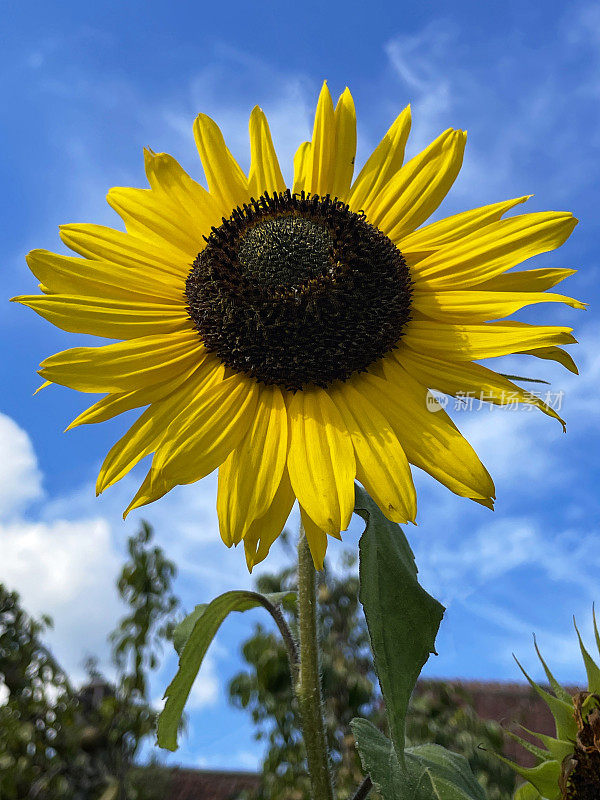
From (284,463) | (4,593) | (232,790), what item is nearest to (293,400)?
(284,463)

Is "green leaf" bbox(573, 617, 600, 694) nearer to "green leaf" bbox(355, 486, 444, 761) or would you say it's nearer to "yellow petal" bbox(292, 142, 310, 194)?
"green leaf" bbox(355, 486, 444, 761)

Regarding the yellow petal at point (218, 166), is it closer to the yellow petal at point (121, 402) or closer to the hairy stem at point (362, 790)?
the yellow petal at point (121, 402)

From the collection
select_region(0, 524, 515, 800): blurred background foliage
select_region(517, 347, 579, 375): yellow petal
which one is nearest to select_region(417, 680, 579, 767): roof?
select_region(0, 524, 515, 800): blurred background foliage

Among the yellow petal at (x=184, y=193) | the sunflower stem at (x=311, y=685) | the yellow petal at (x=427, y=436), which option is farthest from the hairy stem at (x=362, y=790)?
the yellow petal at (x=184, y=193)

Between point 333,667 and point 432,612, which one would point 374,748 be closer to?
point 432,612

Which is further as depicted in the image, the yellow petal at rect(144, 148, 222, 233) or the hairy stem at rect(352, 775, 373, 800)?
the yellow petal at rect(144, 148, 222, 233)

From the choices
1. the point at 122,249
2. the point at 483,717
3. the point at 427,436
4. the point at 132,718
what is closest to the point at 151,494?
the point at 427,436
